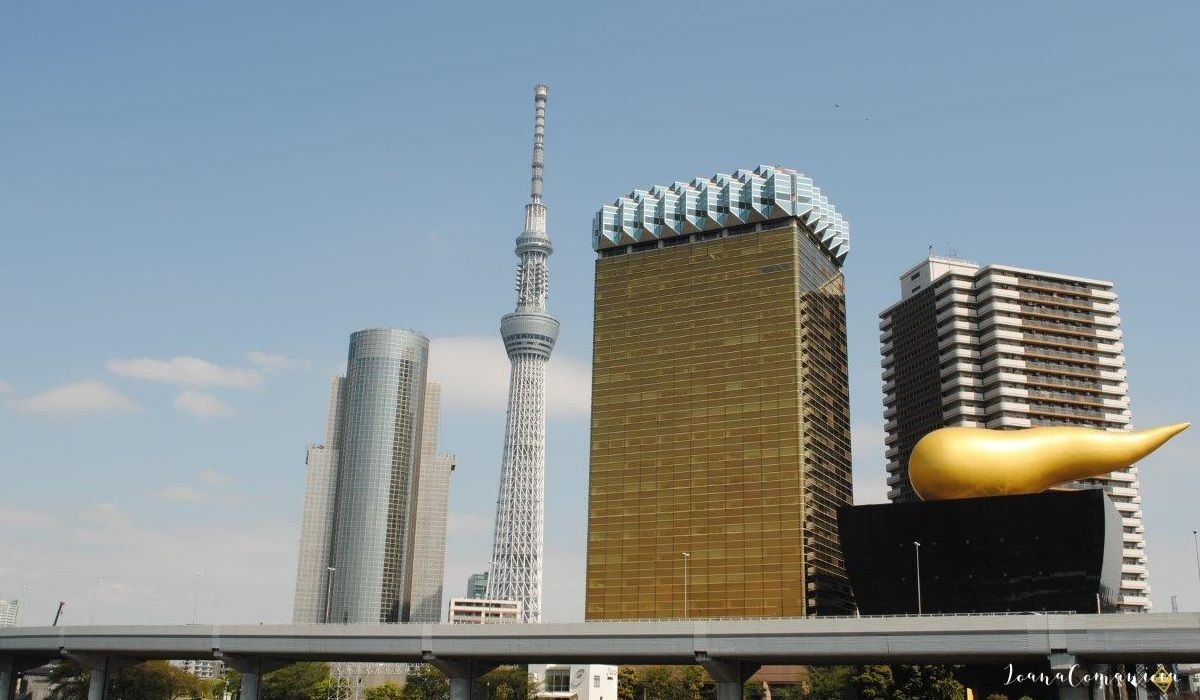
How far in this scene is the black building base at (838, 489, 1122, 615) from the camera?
310 feet

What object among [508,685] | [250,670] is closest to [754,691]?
[508,685]

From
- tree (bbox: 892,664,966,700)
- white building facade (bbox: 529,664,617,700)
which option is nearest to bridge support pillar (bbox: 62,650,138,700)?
white building facade (bbox: 529,664,617,700)

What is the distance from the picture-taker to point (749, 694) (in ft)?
452

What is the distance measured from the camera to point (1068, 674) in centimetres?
6988

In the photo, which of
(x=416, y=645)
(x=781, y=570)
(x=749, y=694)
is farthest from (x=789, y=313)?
(x=416, y=645)

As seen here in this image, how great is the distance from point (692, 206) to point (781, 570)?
180 feet

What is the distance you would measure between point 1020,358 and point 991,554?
8667 cm

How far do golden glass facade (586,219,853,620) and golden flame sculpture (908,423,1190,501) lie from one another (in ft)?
175

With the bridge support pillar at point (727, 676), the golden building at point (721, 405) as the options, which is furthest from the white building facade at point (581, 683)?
the bridge support pillar at point (727, 676)

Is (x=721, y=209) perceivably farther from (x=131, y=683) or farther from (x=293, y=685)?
(x=131, y=683)

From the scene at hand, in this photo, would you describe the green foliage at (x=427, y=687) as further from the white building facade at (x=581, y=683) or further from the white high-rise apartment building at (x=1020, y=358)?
the white high-rise apartment building at (x=1020, y=358)

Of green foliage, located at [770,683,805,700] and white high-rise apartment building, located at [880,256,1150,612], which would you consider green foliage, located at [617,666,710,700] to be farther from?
white high-rise apartment building, located at [880,256,1150,612]

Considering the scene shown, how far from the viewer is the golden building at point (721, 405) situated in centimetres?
15175

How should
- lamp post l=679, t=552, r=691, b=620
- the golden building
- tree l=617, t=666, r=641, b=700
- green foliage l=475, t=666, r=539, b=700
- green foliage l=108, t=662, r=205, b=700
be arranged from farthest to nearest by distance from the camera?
the golden building, lamp post l=679, t=552, r=691, b=620, green foliage l=475, t=666, r=539, b=700, green foliage l=108, t=662, r=205, b=700, tree l=617, t=666, r=641, b=700
